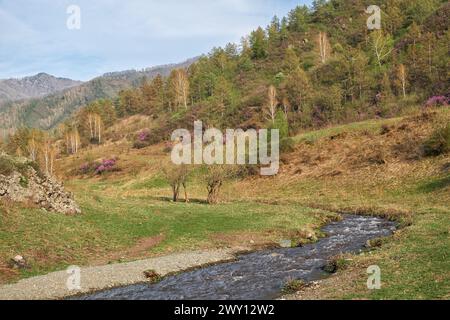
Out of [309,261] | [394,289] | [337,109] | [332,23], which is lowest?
[309,261]

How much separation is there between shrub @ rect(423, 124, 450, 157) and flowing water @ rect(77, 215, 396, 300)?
30.0 metres

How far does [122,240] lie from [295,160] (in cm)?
5254

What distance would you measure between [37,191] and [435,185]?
4601cm

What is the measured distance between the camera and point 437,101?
290 feet

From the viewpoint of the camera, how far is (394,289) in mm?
19984

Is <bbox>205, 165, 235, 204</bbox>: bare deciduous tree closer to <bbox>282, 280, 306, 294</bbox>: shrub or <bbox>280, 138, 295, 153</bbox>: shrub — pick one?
<bbox>280, 138, 295, 153</bbox>: shrub

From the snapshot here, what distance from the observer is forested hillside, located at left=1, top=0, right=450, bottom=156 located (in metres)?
104

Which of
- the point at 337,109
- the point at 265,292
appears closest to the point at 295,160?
the point at 337,109

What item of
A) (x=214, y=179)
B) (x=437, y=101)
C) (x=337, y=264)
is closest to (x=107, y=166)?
(x=214, y=179)

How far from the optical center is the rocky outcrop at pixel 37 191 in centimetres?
3994

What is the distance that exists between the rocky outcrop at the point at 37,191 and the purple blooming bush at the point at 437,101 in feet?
240

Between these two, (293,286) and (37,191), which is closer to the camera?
(293,286)

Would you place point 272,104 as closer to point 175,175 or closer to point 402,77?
point 402,77
